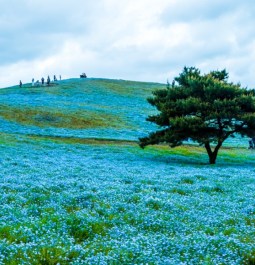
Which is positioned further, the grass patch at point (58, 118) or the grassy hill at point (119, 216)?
the grass patch at point (58, 118)

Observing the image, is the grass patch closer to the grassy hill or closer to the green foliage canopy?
the green foliage canopy

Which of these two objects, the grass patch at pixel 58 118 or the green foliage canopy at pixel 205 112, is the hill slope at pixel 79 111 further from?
the green foliage canopy at pixel 205 112

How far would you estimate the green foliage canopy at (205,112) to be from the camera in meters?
35.9

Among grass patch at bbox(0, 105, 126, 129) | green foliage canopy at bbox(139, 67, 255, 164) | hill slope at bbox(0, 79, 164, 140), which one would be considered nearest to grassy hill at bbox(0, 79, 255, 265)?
green foliage canopy at bbox(139, 67, 255, 164)

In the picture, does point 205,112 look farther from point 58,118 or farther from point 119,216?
point 58,118

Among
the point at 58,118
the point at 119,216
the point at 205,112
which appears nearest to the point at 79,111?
the point at 58,118

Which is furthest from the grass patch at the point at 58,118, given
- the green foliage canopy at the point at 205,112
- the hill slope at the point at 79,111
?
the green foliage canopy at the point at 205,112

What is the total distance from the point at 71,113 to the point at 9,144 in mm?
31944

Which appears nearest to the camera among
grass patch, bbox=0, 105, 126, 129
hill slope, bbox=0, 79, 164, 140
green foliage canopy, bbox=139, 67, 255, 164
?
green foliage canopy, bbox=139, 67, 255, 164

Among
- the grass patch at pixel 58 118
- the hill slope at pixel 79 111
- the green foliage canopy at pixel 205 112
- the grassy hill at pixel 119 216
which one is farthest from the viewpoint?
the grass patch at pixel 58 118

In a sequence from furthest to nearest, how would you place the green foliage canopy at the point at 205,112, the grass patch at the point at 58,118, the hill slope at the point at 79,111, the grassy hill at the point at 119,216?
1. the grass patch at the point at 58,118
2. the hill slope at the point at 79,111
3. the green foliage canopy at the point at 205,112
4. the grassy hill at the point at 119,216

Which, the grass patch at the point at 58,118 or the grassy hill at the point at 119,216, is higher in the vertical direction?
the grass patch at the point at 58,118

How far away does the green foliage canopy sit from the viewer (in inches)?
1414

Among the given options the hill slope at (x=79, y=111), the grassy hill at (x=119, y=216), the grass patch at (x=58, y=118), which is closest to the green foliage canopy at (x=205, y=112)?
the grassy hill at (x=119, y=216)
